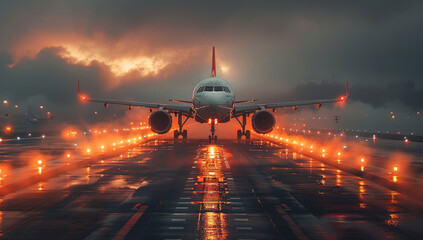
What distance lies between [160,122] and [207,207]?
101ft

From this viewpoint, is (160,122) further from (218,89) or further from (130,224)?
(130,224)

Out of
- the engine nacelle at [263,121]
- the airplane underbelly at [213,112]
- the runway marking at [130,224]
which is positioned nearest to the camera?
the runway marking at [130,224]


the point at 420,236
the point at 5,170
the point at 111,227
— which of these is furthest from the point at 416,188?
the point at 5,170

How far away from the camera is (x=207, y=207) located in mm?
14914

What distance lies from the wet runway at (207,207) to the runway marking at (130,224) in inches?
0.9

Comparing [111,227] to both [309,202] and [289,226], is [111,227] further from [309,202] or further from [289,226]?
[309,202]

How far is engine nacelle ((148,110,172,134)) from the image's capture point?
4497 cm

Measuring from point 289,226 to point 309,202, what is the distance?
3.95 m

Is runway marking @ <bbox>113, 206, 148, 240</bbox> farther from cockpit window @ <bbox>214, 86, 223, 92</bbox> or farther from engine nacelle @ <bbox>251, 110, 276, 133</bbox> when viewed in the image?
engine nacelle @ <bbox>251, 110, 276, 133</bbox>

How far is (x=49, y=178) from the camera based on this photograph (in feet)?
73.4

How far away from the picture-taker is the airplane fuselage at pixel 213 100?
42.7 metres

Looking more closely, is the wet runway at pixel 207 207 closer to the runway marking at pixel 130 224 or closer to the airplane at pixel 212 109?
the runway marking at pixel 130 224

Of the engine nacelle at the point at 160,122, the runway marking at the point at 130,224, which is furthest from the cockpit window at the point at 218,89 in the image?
the runway marking at the point at 130,224

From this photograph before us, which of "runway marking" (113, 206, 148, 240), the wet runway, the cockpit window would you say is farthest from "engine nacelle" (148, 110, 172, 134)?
"runway marking" (113, 206, 148, 240)
